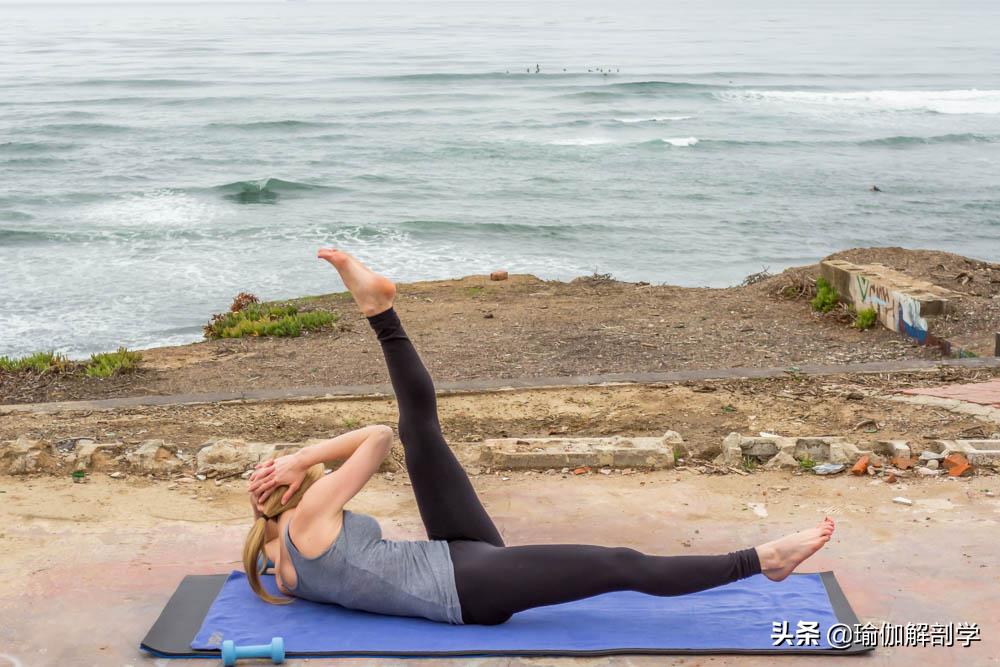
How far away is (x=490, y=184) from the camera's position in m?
32.6

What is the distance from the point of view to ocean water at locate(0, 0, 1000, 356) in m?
23.2

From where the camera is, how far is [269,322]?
1380cm

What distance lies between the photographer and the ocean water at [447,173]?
76.0 ft

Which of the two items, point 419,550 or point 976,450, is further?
point 976,450

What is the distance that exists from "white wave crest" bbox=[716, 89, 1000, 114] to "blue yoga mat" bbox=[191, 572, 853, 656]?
45777 millimetres

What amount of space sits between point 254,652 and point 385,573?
26.0 inches

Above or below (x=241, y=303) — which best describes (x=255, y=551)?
above

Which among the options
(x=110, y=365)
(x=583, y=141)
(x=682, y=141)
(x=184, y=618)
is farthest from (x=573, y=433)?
(x=682, y=141)

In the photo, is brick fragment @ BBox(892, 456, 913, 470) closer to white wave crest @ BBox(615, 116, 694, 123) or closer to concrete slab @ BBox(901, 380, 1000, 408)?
concrete slab @ BBox(901, 380, 1000, 408)

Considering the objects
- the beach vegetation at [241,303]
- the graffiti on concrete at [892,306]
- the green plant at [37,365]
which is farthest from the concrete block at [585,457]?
the beach vegetation at [241,303]

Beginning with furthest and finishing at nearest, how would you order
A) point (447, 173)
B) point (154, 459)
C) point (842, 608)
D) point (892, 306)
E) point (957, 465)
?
point (447, 173)
point (892, 306)
point (154, 459)
point (957, 465)
point (842, 608)

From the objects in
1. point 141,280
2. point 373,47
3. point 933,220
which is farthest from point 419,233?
point 373,47

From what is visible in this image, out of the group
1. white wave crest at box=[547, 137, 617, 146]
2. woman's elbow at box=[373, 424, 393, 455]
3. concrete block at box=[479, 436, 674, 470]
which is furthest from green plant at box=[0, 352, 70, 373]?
white wave crest at box=[547, 137, 617, 146]

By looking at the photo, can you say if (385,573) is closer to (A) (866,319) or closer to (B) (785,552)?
(B) (785,552)
